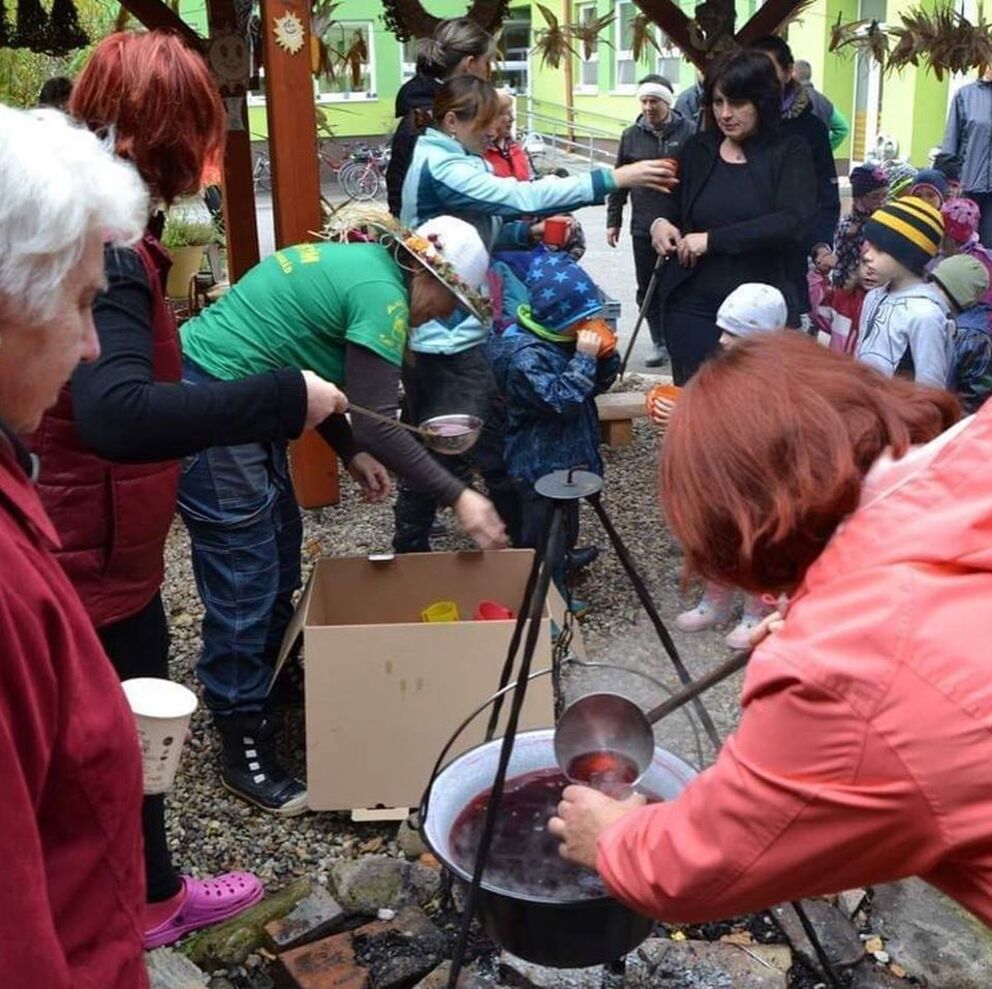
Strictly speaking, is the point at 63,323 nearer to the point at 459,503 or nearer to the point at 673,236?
the point at 459,503

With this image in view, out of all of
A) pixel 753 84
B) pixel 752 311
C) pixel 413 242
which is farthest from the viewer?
pixel 753 84

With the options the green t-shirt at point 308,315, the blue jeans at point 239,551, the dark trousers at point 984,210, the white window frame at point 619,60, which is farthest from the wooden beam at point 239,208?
the white window frame at point 619,60

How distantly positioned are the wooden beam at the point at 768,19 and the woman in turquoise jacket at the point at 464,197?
146 centimetres

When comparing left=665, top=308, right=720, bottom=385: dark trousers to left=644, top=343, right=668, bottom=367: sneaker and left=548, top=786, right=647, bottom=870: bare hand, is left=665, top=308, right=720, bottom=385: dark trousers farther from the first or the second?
left=644, top=343, right=668, bottom=367: sneaker

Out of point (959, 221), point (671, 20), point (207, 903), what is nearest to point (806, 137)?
point (671, 20)

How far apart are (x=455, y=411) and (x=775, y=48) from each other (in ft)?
7.26

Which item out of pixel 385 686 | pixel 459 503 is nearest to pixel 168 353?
pixel 459 503

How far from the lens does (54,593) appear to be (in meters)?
1.13

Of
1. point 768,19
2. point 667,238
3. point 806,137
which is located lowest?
point 667,238

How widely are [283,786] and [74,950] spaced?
189 centimetres

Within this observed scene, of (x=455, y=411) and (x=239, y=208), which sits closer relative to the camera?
(x=455, y=411)

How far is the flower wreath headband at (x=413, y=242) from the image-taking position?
2.55 m

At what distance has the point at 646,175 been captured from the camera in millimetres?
4184

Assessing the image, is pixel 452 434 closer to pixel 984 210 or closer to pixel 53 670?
pixel 53 670
